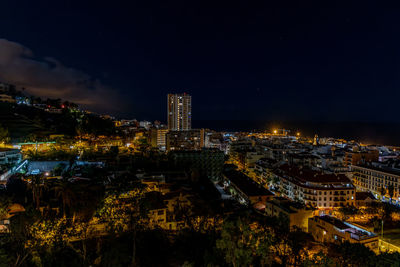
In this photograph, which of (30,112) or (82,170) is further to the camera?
(30,112)

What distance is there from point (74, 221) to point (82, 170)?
11.2m

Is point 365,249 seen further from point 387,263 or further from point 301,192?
point 301,192

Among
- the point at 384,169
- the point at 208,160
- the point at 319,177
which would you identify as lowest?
the point at 319,177

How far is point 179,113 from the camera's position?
213ft

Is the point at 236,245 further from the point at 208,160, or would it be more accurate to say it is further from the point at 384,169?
the point at 384,169

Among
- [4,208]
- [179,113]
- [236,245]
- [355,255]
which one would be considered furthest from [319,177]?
[179,113]

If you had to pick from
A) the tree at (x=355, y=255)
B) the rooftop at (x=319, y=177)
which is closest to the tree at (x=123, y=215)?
the tree at (x=355, y=255)

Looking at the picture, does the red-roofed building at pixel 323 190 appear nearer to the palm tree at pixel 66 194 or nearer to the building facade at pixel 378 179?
the building facade at pixel 378 179

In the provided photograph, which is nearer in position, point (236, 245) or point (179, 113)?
point (236, 245)

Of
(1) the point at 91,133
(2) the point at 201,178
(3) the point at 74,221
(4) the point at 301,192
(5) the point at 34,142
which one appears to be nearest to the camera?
(3) the point at 74,221

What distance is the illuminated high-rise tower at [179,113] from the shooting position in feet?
212

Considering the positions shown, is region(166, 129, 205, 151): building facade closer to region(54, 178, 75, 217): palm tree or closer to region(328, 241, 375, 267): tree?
region(54, 178, 75, 217): palm tree

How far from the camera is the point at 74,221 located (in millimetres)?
11891

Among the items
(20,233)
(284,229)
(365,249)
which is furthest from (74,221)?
(365,249)
